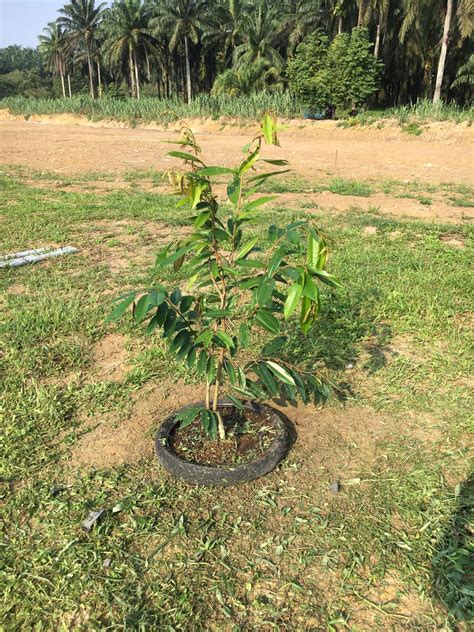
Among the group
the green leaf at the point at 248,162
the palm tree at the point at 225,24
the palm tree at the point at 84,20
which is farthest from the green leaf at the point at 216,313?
Result: the palm tree at the point at 84,20

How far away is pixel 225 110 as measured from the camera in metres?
22.5

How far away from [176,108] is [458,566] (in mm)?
26061

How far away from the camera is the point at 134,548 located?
69.3 inches

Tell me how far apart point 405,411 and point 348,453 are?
49 centimetres

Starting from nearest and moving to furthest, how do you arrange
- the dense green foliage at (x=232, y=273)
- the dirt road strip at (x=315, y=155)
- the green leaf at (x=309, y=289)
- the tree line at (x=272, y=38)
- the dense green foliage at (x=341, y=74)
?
the green leaf at (x=309, y=289) < the dense green foliage at (x=232, y=273) < the dirt road strip at (x=315, y=155) < the dense green foliage at (x=341, y=74) < the tree line at (x=272, y=38)

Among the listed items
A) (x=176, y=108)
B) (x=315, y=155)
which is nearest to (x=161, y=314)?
(x=315, y=155)

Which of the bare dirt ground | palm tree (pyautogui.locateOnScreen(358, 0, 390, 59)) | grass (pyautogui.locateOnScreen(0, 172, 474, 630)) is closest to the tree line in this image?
palm tree (pyautogui.locateOnScreen(358, 0, 390, 59))

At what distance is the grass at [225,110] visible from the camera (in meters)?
16.8

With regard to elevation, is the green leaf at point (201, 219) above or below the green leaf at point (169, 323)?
above

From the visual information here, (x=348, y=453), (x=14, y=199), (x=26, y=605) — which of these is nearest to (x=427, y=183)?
(x=14, y=199)

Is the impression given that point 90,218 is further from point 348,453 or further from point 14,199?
point 348,453

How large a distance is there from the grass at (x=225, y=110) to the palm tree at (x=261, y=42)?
146 inches

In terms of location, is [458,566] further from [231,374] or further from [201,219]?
[201,219]

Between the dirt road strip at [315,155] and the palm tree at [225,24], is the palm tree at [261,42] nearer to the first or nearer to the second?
the palm tree at [225,24]
